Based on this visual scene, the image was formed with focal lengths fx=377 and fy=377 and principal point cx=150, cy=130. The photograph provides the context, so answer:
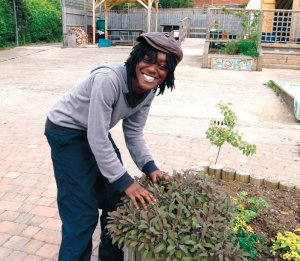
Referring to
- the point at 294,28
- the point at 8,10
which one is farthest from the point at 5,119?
the point at 8,10

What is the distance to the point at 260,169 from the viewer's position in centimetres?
→ 449

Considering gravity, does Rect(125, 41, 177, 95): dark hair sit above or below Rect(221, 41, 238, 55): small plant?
above

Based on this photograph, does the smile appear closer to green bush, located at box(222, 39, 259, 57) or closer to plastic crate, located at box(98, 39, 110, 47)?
green bush, located at box(222, 39, 259, 57)

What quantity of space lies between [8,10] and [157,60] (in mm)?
19010

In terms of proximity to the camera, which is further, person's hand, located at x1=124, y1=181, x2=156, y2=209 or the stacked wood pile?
the stacked wood pile

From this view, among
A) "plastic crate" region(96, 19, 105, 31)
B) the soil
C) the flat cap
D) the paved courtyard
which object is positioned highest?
"plastic crate" region(96, 19, 105, 31)

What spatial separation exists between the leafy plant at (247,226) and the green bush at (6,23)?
57.3ft

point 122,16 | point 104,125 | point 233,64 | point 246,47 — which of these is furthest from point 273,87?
point 122,16

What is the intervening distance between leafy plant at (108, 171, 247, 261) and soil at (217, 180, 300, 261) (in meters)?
0.64

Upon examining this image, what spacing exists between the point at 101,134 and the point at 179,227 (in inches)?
24.5

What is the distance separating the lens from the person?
1.94 metres

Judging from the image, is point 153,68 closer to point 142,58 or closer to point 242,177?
point 142,58

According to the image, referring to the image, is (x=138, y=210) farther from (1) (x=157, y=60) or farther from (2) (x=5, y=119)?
(2) (x=5, y=119)

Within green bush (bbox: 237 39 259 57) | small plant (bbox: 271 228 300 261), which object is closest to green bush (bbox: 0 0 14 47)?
green bush (bbox: 237 39 259 57)
